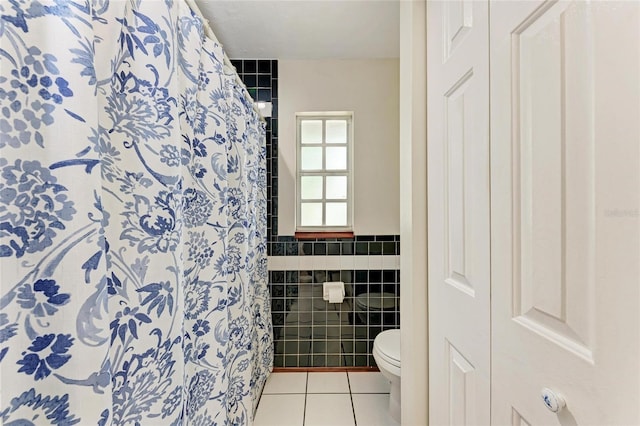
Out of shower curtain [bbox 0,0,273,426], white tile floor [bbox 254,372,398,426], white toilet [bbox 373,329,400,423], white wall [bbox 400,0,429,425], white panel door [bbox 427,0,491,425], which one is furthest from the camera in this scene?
white tile floor [bbox 254,372,398,426]

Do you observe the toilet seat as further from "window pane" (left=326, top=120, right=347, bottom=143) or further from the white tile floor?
"window pane" (left=326, top=120, right=347, bottom=143)

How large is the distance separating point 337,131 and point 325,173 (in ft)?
1.10

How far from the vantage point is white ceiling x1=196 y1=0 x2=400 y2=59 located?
1.95 meters

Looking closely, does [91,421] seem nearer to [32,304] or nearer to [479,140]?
[32,304]

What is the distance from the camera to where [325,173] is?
272 cm

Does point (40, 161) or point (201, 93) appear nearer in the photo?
point (40, 161)

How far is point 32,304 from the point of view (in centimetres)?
54

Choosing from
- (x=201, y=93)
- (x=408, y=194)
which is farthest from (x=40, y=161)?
(x=408, y=194)

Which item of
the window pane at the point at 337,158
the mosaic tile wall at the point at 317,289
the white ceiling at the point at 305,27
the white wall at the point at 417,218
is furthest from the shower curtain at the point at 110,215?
the window pane at the point at 337,158

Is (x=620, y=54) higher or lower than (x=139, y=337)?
higher

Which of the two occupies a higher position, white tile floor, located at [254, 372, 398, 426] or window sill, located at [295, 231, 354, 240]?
window sill, located at [295, 231, 354, 240]

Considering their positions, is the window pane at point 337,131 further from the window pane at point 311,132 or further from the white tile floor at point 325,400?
the white tile floor at point 325,400

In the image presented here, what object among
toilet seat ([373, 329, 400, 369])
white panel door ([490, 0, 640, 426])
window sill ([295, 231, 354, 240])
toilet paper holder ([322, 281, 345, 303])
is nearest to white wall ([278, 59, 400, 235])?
window sill ([295, 231, 354, 240])

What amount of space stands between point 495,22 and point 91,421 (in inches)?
40.9
